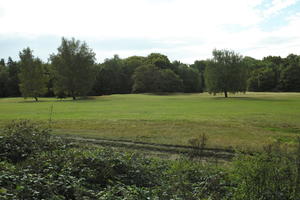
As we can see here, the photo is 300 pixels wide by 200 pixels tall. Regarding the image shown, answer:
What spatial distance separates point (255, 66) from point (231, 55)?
2299 inches

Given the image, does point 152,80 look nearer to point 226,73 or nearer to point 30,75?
point 226,73

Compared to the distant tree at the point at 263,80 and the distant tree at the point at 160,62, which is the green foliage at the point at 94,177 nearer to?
the distant tree at the point at 160,62

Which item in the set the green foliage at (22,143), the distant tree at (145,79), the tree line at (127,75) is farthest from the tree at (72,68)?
the green foliage at (22,143)

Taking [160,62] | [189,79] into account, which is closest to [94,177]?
[160,62]

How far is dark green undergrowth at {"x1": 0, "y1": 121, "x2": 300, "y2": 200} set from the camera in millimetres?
5059

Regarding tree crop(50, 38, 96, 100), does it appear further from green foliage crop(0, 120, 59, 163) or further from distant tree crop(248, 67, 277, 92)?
distant tree crop(248, 67, 277, 92)

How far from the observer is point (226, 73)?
223ft

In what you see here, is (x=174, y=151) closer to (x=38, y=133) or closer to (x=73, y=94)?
(x=38, y=133)

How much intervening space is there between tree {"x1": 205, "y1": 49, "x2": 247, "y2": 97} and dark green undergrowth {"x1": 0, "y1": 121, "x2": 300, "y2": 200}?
207ft

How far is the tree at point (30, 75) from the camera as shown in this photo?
6762 cm

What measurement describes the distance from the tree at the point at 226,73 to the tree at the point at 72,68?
31.5m

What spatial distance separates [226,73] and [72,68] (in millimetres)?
39577

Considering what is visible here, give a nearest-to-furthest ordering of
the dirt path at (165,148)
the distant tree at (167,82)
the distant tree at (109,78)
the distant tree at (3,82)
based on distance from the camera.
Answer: the dirt path at (165,148)
the distant tree at (3,82)
the distant tree at (109,78)
the distant tree at (167,82)

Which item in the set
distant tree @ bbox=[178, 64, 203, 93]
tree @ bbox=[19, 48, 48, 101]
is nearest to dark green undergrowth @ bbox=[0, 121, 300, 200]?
tree @ bbox=[19, 48, 48, 101]
